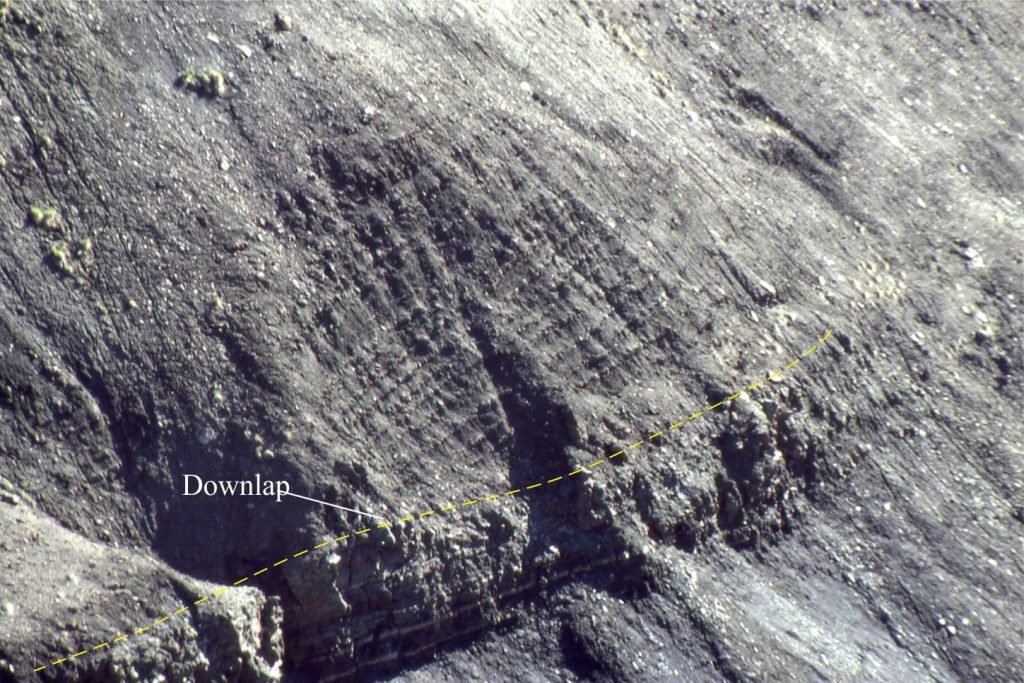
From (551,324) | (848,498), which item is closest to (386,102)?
(551,324)

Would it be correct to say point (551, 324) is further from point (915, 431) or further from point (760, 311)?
point (915, 431)

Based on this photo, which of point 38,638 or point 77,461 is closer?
point 38,638

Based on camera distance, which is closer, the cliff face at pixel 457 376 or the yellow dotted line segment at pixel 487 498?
the yellow dotted line segment at pixel 487 498

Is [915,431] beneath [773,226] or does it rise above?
beneath

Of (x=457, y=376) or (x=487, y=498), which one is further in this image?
(x=457, y=376)

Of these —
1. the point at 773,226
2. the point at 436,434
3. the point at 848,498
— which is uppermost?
the point at 773,226

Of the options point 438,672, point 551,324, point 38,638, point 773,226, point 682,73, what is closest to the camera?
point 38,638

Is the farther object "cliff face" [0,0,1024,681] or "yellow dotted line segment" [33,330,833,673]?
"cliff face" [0,0,1024,681]

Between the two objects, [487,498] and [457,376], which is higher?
[457,376]
